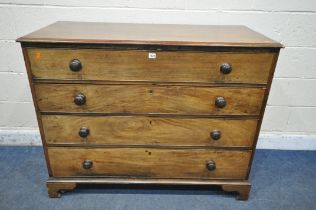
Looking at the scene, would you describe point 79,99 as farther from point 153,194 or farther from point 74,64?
point 153,194

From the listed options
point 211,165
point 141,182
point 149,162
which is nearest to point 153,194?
point 141,182

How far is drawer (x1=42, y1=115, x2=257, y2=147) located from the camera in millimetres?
1460

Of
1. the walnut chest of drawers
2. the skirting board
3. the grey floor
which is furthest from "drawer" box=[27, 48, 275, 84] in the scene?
the skirting board

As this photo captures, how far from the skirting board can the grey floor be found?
0.19 metres

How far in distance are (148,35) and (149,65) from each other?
17cm

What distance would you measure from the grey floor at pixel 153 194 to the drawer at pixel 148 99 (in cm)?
65

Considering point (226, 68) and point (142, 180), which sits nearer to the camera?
point (226, 68)

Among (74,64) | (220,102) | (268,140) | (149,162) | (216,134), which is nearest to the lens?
(74,64)

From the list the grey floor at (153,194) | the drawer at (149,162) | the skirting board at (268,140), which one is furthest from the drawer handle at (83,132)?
the skirting board at (268,140)

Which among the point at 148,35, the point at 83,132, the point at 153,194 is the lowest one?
the point at 153,194

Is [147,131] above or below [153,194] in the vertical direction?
above

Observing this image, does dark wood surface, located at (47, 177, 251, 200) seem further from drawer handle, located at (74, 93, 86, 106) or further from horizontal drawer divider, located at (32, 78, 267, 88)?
horizontal drawer divider, located at (32, 78, 267, 88)

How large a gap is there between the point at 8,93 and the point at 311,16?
7.60 ft

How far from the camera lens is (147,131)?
1.50 m
